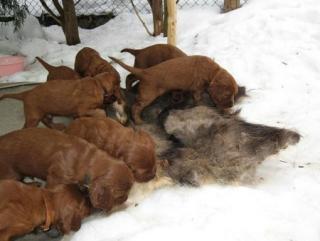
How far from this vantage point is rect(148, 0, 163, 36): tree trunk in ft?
23.3

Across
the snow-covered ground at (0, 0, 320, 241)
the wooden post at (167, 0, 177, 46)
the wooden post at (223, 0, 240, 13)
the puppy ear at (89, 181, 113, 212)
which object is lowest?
the snow-covered ground at (0, 0, 320, 241)

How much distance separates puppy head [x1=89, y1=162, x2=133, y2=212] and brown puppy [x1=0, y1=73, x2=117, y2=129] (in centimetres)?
132

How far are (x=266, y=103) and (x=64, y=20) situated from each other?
386cm

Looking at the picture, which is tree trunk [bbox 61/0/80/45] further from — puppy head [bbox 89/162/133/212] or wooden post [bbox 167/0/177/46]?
puppy head [bbox 89/162/133/212]

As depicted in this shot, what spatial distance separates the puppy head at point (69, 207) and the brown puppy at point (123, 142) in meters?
0.45

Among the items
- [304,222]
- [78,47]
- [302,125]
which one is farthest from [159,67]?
[78,47]

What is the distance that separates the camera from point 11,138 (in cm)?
349

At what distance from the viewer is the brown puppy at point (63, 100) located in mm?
4230

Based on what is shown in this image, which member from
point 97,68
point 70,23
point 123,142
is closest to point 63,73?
point 97,68

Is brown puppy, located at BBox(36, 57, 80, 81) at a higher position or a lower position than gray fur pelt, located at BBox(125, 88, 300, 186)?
higher

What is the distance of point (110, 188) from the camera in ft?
9.87

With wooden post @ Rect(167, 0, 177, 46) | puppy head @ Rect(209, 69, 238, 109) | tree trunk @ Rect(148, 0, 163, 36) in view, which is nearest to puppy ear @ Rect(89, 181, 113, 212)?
puppy head @ Rect(209, 69, 238, 109)

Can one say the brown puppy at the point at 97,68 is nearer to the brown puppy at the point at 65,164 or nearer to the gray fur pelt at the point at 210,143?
the gray fur pelt at the point at 210,143

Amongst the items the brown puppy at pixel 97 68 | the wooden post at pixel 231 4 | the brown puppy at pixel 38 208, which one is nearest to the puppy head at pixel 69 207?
the brown puppy at pixel 38 208
